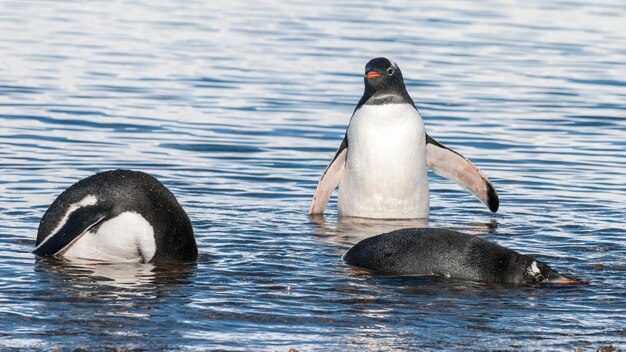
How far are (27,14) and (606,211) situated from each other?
65.6 ft

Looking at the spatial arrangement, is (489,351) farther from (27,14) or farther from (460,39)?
(27,14)

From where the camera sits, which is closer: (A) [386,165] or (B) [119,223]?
(B) [119,223]

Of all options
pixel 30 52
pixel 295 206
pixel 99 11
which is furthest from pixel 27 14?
pixel 295 206

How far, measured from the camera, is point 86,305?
737cm

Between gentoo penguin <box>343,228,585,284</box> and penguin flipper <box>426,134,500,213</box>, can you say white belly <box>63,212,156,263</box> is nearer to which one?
gentoo penguin <box>343,228,585,284</box>

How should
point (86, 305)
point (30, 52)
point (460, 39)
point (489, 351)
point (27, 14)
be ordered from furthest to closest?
1. point (27, 14)
2. point (460, 39)
3. point (30, 52)
4. point (86, 305)
5. point (489, 351)

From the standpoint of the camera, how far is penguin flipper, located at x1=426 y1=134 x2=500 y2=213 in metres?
11.2

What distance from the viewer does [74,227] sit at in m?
8.46

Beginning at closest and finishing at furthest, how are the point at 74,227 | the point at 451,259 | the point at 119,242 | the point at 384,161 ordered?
the point at 451,259, the point at 74,227, the point at 119,242, the point at 384,161

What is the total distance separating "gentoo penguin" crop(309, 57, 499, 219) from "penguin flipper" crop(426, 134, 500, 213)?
0.01m

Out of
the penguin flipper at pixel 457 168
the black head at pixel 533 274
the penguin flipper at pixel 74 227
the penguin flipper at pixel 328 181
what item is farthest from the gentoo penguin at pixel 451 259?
the penguin flipper at pixel 457 168

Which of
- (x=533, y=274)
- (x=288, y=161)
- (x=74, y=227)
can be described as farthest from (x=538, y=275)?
(x=288, y=161)

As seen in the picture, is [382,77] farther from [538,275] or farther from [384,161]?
[538,275]

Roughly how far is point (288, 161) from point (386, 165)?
247cm
